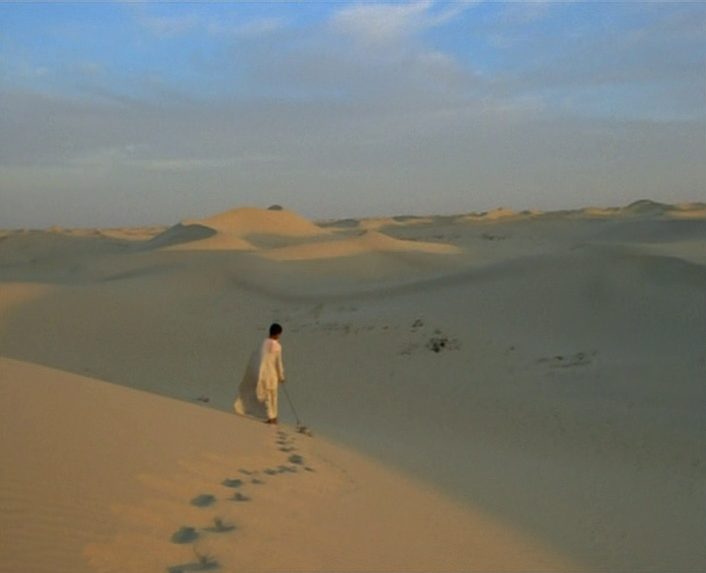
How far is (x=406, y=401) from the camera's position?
13.0 metres

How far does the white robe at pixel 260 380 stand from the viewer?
32.4ft

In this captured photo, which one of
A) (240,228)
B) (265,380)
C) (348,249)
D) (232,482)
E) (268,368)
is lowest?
(232,482)

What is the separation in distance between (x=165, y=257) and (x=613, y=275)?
2105 centimetres

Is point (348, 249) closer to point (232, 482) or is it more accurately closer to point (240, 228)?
point (240, 228)

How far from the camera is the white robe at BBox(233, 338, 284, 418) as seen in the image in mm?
9891

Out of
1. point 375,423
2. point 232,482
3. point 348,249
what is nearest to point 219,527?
point 232,482

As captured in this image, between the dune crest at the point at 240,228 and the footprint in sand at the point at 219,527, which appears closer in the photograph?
the footprint in sand at the point at 219,527

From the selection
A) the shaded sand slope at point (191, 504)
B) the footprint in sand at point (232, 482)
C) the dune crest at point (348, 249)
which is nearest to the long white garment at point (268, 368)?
the shaded sand slope at point (191, 504)

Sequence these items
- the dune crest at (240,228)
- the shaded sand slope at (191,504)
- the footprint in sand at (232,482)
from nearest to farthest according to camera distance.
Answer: the shaded sand slope at (191,504), the footprint in sand at (232,482), the dune crest at (240,228)

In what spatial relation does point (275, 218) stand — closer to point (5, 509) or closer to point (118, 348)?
point (118, 348)

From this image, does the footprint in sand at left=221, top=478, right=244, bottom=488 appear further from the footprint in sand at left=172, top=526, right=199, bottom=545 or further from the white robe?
the white robe

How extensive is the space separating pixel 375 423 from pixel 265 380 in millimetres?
2437

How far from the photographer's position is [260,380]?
9.88 m

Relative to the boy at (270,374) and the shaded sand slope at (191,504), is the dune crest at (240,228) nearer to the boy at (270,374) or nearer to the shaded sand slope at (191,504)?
the boy at (270,374)
